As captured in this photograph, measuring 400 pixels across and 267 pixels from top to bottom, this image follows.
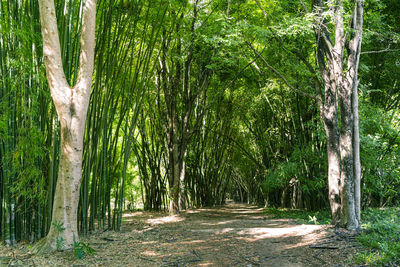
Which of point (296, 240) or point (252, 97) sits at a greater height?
point (252, 97)

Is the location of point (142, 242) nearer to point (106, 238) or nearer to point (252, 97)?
point (106, 238)

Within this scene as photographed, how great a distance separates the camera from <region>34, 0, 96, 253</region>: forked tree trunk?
118 inches

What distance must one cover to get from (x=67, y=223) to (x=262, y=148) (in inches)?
295

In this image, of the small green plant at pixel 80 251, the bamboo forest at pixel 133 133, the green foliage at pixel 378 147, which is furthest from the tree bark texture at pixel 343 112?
the small green plant at pixel 80 251

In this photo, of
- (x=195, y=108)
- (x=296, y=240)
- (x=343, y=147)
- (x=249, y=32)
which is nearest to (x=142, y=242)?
(x=296, y=240)

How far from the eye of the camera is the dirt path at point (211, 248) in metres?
3.01

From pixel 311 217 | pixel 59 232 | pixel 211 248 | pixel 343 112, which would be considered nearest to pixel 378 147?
pixel 311 217

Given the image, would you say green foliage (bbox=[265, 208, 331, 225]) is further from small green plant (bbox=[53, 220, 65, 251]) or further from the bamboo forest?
small green plant (bbox=[53, 220, 65, 251])

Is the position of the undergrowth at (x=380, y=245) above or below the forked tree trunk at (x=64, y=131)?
below

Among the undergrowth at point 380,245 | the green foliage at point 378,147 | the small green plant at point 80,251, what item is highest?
the green foliage at point 378,147

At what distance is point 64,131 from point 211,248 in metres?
2.03

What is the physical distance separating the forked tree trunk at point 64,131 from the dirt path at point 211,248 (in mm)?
210

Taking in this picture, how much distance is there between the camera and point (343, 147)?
3.95 metres

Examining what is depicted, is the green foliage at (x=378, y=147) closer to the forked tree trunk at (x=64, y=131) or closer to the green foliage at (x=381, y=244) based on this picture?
the green foliage at (x=381, y=244)
